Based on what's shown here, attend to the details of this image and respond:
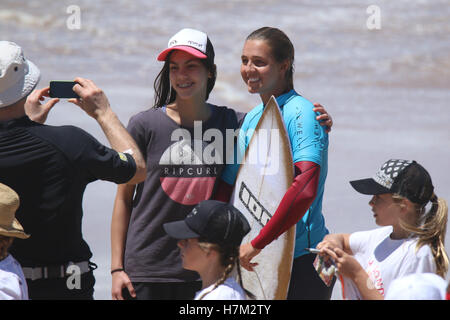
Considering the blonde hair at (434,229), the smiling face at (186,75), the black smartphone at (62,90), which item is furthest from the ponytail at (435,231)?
the black smartphone at (62,90)

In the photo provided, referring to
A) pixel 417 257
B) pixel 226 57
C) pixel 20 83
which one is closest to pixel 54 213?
pixel 20 83

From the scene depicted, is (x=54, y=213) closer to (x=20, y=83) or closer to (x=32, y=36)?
(x=20, y=83)

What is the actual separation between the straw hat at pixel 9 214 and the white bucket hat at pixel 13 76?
330mm

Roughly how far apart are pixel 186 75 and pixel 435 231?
1151 millimetres

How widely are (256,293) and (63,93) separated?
1.12m

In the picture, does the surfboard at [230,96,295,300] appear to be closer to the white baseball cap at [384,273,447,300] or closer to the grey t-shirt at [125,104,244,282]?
the grey t-shirt at [125,104,244,282]

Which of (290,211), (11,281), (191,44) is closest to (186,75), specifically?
(191,44)

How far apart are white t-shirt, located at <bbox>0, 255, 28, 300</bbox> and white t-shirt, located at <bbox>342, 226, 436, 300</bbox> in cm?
107

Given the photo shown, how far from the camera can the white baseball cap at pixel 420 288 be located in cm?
238

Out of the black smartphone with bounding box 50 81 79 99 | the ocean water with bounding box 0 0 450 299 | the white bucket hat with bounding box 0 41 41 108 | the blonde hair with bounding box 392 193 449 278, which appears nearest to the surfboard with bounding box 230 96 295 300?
the blonde hair with bounding box 392 193 449 278

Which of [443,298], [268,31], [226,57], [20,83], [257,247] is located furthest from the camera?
[226,57]

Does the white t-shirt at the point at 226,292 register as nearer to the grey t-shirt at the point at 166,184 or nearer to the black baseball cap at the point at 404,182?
the grey t-shirt at the point at 166,184

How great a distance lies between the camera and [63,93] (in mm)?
3139

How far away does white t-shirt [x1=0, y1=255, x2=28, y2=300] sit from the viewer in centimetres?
257
